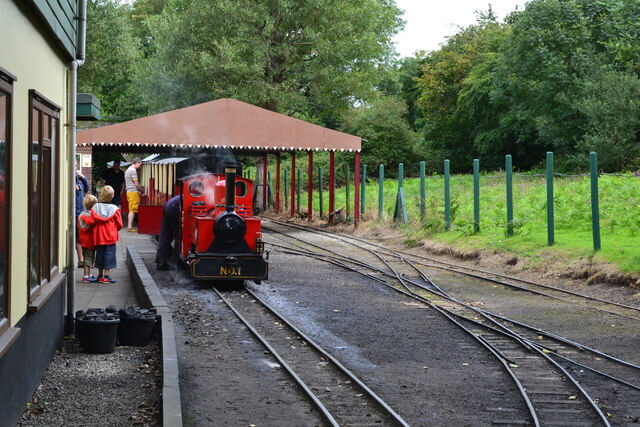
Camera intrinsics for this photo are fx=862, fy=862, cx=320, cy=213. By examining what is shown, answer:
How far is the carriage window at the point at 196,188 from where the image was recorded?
14.9 m

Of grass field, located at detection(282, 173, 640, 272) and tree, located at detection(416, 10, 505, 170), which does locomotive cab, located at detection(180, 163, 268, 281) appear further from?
tree, located at detection(416, 10, 505, 170)

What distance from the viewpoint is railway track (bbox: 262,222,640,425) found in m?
6.73

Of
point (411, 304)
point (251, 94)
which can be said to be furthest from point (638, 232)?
point (251, 94)

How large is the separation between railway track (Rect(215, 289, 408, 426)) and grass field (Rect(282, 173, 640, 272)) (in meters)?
6.11

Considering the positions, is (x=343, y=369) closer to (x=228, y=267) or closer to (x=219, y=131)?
(x=228, y=267)

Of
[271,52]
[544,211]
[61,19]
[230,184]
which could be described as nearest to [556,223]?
[544,211]

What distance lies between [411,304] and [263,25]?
3163 cm

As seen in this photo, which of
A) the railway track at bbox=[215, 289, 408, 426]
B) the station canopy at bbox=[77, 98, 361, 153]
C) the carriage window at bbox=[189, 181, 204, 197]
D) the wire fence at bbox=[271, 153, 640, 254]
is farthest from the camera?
the station canopy at bbox=[77, 98, 361, 153]

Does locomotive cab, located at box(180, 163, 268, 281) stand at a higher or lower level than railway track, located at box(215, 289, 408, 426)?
higher

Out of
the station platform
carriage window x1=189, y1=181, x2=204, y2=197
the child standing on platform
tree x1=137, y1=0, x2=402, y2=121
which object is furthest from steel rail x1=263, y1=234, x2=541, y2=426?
tree x1=137, y1=0, x2=402, y2=121

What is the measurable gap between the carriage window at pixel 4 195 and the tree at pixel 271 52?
34.7 meters

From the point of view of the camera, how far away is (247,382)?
7.75 metres

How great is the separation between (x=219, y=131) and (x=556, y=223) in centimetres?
1091

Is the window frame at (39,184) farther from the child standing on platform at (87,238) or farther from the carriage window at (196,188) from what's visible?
the carriage window at (196,188)
